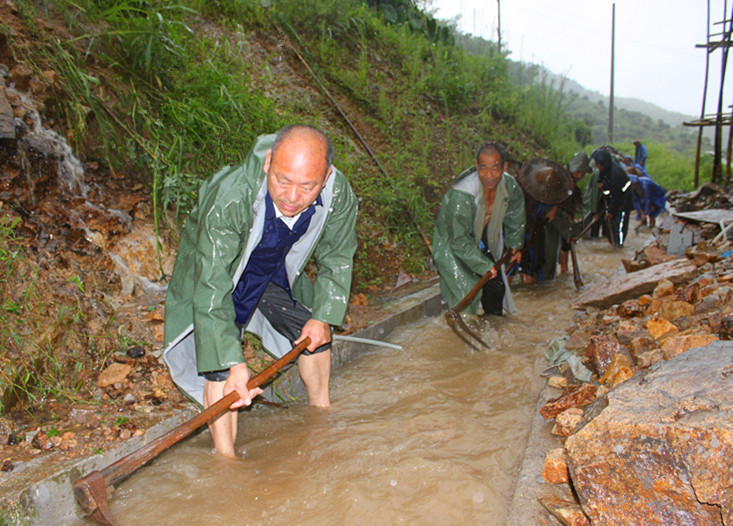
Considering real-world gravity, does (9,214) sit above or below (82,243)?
above

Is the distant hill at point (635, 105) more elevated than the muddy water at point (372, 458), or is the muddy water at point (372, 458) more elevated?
the distant hill at point (635, 105)

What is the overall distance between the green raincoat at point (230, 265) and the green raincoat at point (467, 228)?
1973 millimetres

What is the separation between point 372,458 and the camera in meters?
A: 2.58

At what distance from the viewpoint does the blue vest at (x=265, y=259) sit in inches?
100

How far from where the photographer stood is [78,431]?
2.36 meters

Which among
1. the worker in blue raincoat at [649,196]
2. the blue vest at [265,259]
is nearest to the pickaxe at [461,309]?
the blue vest at [265,259]

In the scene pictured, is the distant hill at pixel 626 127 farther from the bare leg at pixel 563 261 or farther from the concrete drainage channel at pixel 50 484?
the concrete drainage channel at pixel 50 484

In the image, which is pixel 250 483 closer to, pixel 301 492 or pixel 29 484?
pixel 301 492

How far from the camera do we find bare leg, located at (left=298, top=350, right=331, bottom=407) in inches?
114

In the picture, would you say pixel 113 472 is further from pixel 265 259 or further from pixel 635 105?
pixel 635 105

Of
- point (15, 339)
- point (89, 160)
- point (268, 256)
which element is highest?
point (89, 160)

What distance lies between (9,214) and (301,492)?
88.2 inches

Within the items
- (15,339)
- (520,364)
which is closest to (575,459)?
(520,364)

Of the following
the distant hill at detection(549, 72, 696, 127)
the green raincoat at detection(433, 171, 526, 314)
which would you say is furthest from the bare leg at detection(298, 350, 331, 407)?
the distant hill at detection(549, 72, 696, 127)
